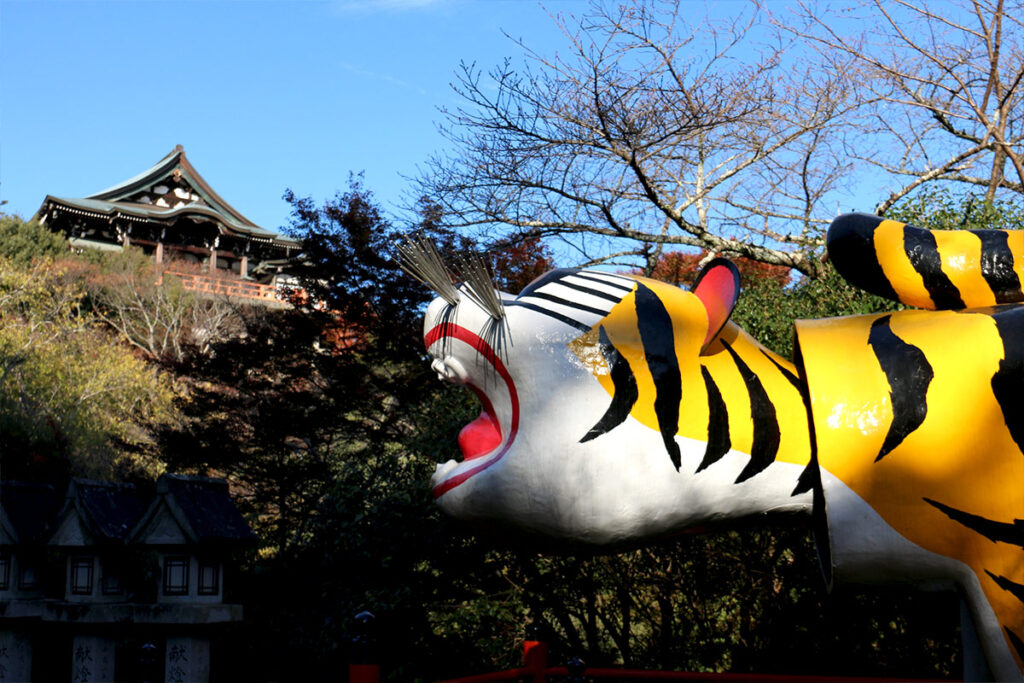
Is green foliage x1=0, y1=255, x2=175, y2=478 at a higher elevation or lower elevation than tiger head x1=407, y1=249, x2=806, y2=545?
higher

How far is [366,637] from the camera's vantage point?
3.42 meters

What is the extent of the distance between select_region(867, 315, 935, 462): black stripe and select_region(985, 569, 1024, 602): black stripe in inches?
15.8

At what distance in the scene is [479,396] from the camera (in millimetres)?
3045

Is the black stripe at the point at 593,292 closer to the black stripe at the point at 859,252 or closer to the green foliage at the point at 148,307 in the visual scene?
the black stripe at the point at 859,252

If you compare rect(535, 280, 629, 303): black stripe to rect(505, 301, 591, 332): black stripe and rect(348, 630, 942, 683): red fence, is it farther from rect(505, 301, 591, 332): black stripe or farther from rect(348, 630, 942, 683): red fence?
rect(348, 630, 942, 683): red fence

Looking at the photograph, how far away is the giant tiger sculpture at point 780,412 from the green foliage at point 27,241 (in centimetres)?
1746

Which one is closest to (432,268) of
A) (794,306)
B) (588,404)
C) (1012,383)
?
(588,404)

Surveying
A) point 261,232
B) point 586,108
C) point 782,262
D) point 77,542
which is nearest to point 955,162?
point 782,262

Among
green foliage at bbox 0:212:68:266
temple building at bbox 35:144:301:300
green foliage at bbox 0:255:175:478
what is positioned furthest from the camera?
temple building at bbox 35:144:301:300

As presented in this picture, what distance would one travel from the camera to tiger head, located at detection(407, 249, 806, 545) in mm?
2684

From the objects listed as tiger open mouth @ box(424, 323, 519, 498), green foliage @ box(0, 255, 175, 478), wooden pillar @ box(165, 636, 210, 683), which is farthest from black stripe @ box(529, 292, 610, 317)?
green foliage @ box(0, 255, 175, 478)

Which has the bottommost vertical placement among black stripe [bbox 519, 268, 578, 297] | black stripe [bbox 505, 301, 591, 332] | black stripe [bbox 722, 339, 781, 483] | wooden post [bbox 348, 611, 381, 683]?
wooden post [bbox 348, 611, 381, 683]

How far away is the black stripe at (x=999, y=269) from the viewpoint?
9.23ft

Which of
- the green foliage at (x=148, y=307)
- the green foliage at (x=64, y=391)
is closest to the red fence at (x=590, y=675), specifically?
the green foliage at (x=64, y=391)
